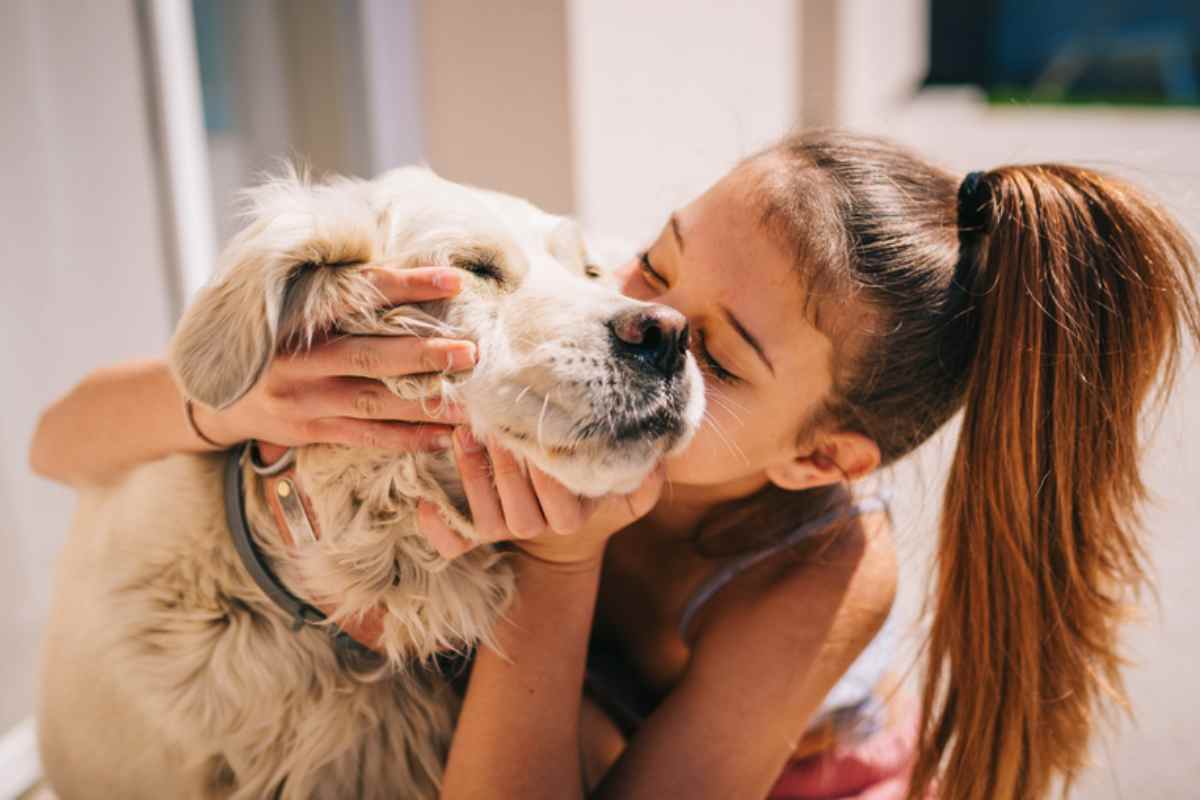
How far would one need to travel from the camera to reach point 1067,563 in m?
1.80

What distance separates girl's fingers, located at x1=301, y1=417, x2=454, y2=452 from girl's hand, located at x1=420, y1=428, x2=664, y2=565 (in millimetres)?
43

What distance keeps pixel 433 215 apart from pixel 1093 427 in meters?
1.14

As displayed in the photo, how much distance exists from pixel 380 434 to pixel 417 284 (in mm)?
222

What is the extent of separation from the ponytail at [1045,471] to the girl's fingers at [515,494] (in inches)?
31.9

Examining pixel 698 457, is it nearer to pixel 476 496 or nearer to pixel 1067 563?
pixel 476 496

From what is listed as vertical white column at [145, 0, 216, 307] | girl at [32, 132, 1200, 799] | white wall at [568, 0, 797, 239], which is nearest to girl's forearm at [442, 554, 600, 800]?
girl at [32, 132, 1200, 799]

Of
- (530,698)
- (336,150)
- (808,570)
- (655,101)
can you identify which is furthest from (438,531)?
(655,101)

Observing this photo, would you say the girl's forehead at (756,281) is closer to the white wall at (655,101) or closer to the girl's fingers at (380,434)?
the girl's fingers at (380,434)

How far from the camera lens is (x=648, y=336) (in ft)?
4.60

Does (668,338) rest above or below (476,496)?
above

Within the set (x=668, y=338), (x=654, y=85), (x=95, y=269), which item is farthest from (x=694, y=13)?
(x=668, y=338)

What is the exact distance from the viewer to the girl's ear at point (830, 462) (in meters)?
1.82

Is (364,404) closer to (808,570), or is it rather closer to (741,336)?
(741,336)

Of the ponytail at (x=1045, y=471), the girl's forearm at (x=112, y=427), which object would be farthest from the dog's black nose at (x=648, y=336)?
the girl's forearm at (x=112, y=427)
